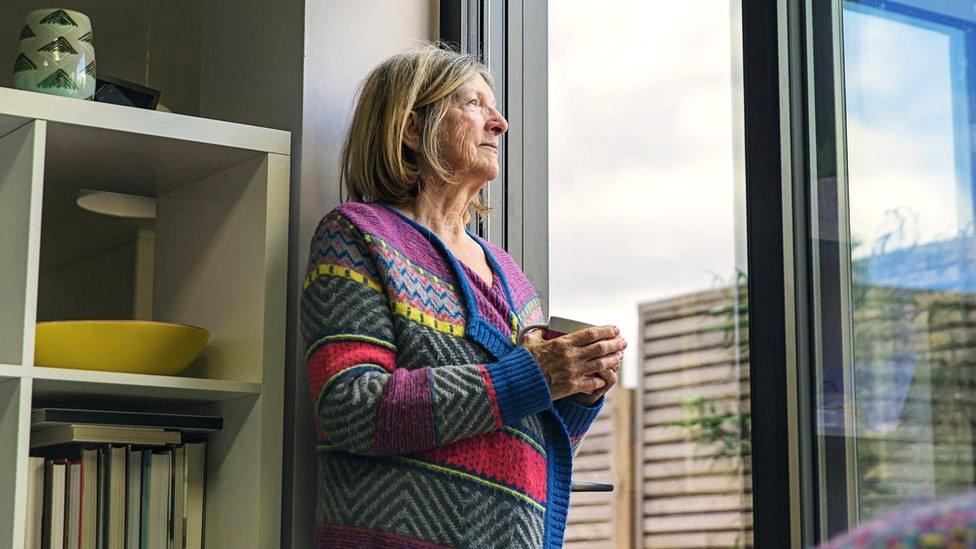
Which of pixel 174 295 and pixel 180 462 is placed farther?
pixel 174 295

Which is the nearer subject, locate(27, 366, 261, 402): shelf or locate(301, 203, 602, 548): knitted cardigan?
locate(301, 203, 602, 548): knitted cardigan

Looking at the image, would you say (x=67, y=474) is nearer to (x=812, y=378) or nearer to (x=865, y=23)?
(x=812, y=378)

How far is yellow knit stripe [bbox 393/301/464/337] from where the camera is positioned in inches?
62.8

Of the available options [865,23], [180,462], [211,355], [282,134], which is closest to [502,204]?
[282,134]

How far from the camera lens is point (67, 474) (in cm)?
173

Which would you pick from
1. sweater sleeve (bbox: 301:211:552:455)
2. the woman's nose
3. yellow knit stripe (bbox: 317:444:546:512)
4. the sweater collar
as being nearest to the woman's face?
the woman's nose

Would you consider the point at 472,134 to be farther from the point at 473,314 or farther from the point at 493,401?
the point at 493,401

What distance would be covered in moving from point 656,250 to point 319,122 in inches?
73.0

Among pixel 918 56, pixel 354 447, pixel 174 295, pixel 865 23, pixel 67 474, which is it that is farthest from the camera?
pixel 174 295

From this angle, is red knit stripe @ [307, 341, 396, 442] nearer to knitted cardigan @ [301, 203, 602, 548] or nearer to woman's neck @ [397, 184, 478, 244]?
knitted cardigan @ [301, 203, 602, 548]

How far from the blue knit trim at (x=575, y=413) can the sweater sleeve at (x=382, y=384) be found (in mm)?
139

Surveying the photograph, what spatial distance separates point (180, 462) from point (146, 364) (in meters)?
0.17

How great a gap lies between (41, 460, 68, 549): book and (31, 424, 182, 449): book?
0.13 ft

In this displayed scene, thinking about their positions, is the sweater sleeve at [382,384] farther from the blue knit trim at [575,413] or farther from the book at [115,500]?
the book at [115,500]
